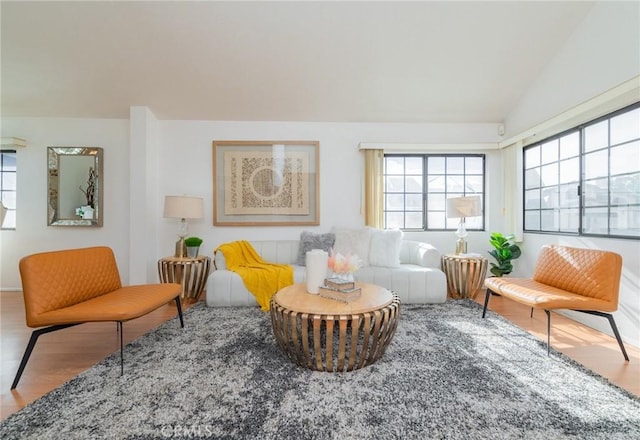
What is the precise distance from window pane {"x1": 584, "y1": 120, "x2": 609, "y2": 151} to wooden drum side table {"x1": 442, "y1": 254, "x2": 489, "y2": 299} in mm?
1577

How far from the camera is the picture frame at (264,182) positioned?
13.2 ft

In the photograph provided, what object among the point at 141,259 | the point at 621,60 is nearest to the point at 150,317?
the point at 141,259

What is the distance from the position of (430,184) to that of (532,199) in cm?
131

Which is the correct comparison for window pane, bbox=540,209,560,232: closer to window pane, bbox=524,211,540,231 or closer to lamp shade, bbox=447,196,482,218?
window pane, bbox=524,211,540,231

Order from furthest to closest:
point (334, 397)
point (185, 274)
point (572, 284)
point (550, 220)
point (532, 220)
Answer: point (532, 220) → point (550, 220) → point (185, 274) → point (572, 284) → point (334, 397)

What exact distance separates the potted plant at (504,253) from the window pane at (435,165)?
123cm

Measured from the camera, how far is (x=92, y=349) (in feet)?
7.04

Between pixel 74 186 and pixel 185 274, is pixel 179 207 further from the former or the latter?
pixel 74 186

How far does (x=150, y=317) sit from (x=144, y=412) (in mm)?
1677

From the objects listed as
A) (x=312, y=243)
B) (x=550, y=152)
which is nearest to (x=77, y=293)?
(x=312, y=243)

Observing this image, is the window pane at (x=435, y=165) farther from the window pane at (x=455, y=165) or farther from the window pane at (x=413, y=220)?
the window pane at (x=413, y=220)

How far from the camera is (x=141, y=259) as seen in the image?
3.66 m

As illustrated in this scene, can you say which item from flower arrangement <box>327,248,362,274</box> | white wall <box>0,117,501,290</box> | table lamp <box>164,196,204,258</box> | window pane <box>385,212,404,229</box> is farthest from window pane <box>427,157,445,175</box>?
table lamp <box>164,196,204,258</box>
